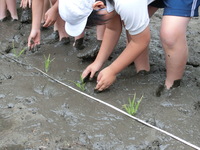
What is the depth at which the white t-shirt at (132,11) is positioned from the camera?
207 cm

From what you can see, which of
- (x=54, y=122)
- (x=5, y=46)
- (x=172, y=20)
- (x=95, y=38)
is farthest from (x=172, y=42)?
(x=5, y=46)

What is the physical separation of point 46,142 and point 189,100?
1.06 meters

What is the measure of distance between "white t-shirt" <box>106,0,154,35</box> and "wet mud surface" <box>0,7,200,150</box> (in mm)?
572

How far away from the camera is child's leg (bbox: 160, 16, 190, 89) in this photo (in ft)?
7.61

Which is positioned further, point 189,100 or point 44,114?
point 189,100

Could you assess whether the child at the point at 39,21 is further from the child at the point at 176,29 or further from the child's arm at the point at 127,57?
the child at the point at 176,29

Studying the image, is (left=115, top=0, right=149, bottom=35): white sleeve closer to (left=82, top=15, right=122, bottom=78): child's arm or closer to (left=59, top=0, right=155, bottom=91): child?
(left=59, top=0, right=155, bottom=91): child

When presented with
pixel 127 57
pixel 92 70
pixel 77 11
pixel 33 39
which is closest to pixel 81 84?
pixel 92 70

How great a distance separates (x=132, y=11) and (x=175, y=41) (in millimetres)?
447

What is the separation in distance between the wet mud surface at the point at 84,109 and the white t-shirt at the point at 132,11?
57cm

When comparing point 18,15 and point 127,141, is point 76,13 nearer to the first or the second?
point 127,141

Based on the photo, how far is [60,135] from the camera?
2041mm

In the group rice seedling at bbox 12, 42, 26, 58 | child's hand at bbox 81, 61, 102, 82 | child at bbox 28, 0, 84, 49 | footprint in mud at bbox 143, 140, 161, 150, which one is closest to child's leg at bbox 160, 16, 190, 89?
child's hand at bbox 81, 61, 102, 82

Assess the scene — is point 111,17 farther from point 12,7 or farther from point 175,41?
point 12,7
